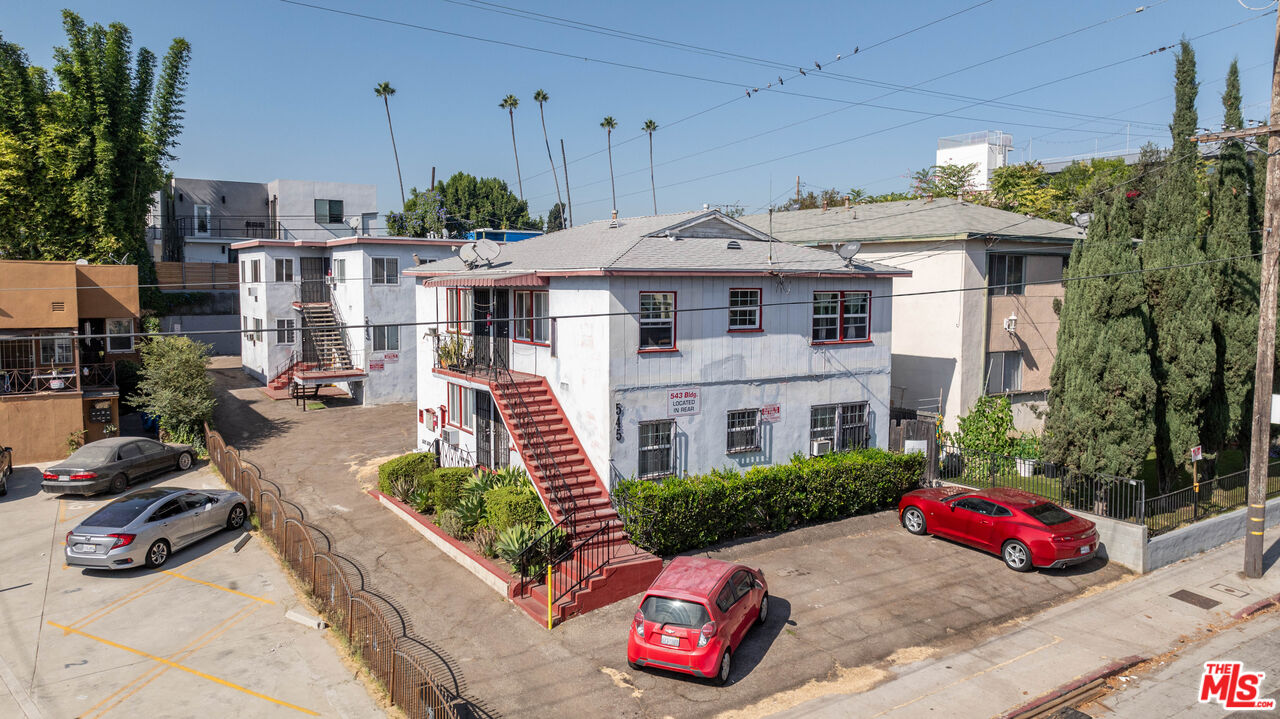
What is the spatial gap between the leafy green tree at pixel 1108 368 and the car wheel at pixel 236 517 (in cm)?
2046

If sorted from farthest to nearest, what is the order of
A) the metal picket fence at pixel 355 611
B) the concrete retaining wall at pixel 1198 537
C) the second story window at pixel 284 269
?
the second story window at pixel 284 269 < the concrete retaining wall at pixel 1198 537 < the metal picket fence at pixel 355 611

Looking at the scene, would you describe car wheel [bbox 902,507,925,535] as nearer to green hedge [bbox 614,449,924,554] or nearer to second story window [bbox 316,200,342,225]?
green hedge [bbox 614,449,924,554]

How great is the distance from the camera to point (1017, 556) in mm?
17109

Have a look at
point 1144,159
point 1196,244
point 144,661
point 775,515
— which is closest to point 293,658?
point 144,661

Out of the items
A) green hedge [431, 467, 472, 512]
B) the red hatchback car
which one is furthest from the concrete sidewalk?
green hedge [431, 467, 472, 512]

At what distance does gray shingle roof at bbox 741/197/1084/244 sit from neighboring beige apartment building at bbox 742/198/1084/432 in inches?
2.7

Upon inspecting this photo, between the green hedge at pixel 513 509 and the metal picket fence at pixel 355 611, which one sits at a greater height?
the green hedge at pixel 513 509

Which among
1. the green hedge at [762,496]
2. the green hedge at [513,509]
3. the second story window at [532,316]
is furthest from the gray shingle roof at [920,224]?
the green hedge at [513,509]

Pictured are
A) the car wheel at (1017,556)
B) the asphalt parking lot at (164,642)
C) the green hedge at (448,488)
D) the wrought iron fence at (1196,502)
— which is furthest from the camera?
the green hedge at (448,488)

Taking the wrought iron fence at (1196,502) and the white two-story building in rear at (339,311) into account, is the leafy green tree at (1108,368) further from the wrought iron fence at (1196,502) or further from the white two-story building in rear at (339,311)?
the white two-story building in rear at (339,311)

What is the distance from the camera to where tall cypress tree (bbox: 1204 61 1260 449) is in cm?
2084

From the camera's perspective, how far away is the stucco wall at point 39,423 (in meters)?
24.8

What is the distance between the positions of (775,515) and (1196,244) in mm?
13157

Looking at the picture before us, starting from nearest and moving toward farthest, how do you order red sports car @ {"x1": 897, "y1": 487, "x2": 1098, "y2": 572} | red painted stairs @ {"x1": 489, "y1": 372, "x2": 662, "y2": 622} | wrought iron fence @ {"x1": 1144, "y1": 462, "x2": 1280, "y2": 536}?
red painted stairs @ {"x1": 489, "y1": 372, "x2": 662, "y2": 622} → red sports car @ {"x1": 897, "y1": 487, "x2": 1098, "y2": 572} → wrought iron fence @ {"x1": 1144, "y1": 462, "x2": 1280, "y2": 536}
